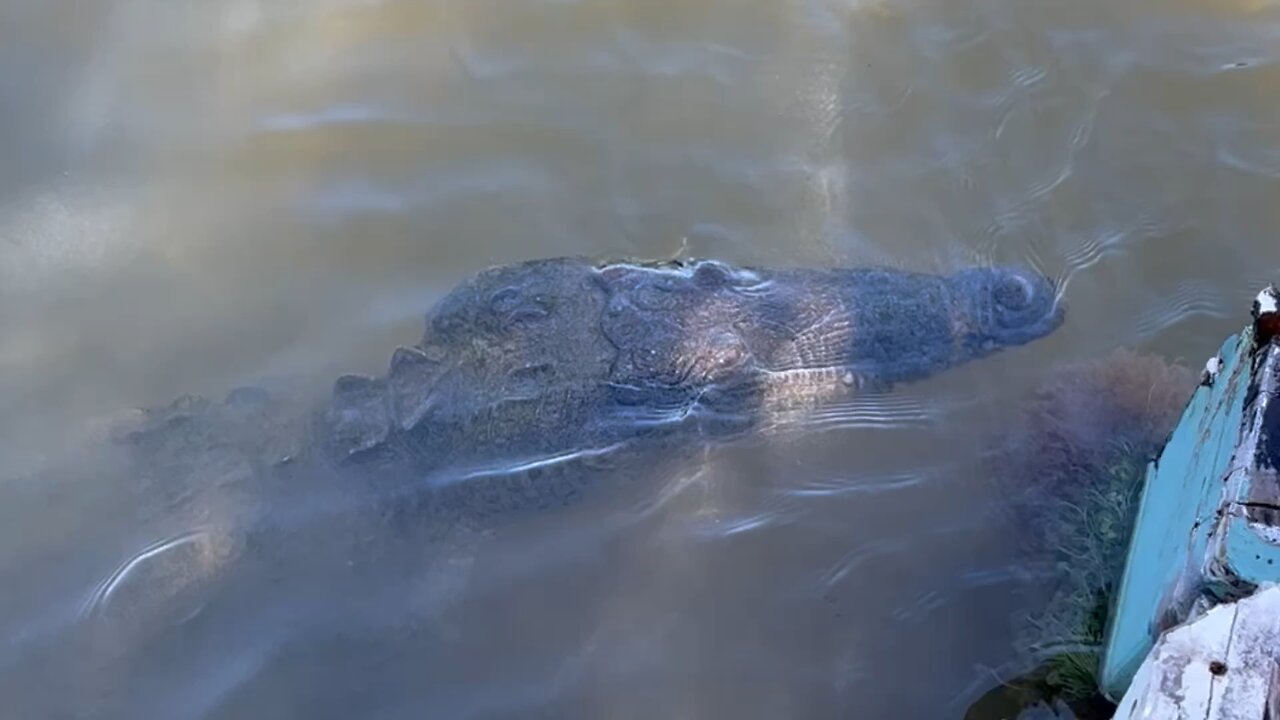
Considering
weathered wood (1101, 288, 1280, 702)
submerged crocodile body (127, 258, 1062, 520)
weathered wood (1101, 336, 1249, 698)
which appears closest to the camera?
weathered wood (1101, 288, 1280, 702)

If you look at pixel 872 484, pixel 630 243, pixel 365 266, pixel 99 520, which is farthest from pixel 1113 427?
pixel 99 520

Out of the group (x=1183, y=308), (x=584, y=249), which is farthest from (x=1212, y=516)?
(x=584, y=249)

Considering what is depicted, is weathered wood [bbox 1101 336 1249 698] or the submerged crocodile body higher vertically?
the submerged crocodile body

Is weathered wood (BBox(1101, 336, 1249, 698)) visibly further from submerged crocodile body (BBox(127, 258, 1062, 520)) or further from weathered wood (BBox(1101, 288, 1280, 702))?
submerged crocodile body (BBox(127, 258, 1062, 520))

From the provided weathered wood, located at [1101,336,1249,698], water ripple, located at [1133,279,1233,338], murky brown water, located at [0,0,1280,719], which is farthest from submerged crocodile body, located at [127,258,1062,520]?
weathered wood, located at [1101,336,1249,698]

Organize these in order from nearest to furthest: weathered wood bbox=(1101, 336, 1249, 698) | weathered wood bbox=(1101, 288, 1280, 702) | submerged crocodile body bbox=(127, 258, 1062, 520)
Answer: weathered wood bbox=(1101, 288, 1280, 702)
weathered wood bbox=(1101, 336, 1249, 698)
submerged crocodile body bbox=(127, 258, 1062, 520)

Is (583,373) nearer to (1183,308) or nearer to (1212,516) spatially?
(1212,516)

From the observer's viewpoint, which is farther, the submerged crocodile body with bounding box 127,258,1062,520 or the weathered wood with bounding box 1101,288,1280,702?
the submerged crocodile body with bounding box 127,258,1062,520

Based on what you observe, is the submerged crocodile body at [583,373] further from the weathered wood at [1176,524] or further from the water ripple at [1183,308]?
the weathered wood at [1176,524]
